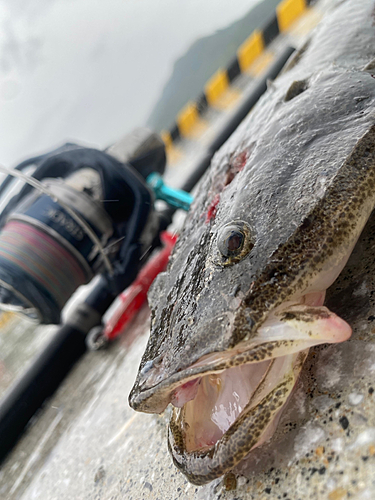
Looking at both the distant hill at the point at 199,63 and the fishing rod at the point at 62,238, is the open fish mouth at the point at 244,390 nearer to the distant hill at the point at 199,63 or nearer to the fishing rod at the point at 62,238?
the fishing rod at the point at 62,238

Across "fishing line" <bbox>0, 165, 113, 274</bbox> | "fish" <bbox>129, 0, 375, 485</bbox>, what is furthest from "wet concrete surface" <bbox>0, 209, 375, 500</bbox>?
"fishing line" <bbox>0, 165, 113, 274</bbox>

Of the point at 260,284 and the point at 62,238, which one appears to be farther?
the point at 62,238

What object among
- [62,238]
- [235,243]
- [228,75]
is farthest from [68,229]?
[228,75]

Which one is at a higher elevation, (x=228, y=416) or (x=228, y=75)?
(x=228, y=416)

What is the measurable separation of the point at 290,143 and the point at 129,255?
1411mm

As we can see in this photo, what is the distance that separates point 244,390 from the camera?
40.6 inches

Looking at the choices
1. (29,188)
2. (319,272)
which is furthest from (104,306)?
(319,272)

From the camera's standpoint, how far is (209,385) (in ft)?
3.71

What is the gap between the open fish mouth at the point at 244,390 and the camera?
94cm

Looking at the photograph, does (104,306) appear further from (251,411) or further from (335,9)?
(335,9)

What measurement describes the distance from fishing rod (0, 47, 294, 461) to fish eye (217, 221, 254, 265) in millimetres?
1309

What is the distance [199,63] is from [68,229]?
21.1 ft

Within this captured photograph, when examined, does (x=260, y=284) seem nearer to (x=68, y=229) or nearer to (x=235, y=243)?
(x=235, y=243)

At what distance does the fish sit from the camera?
0.96m
